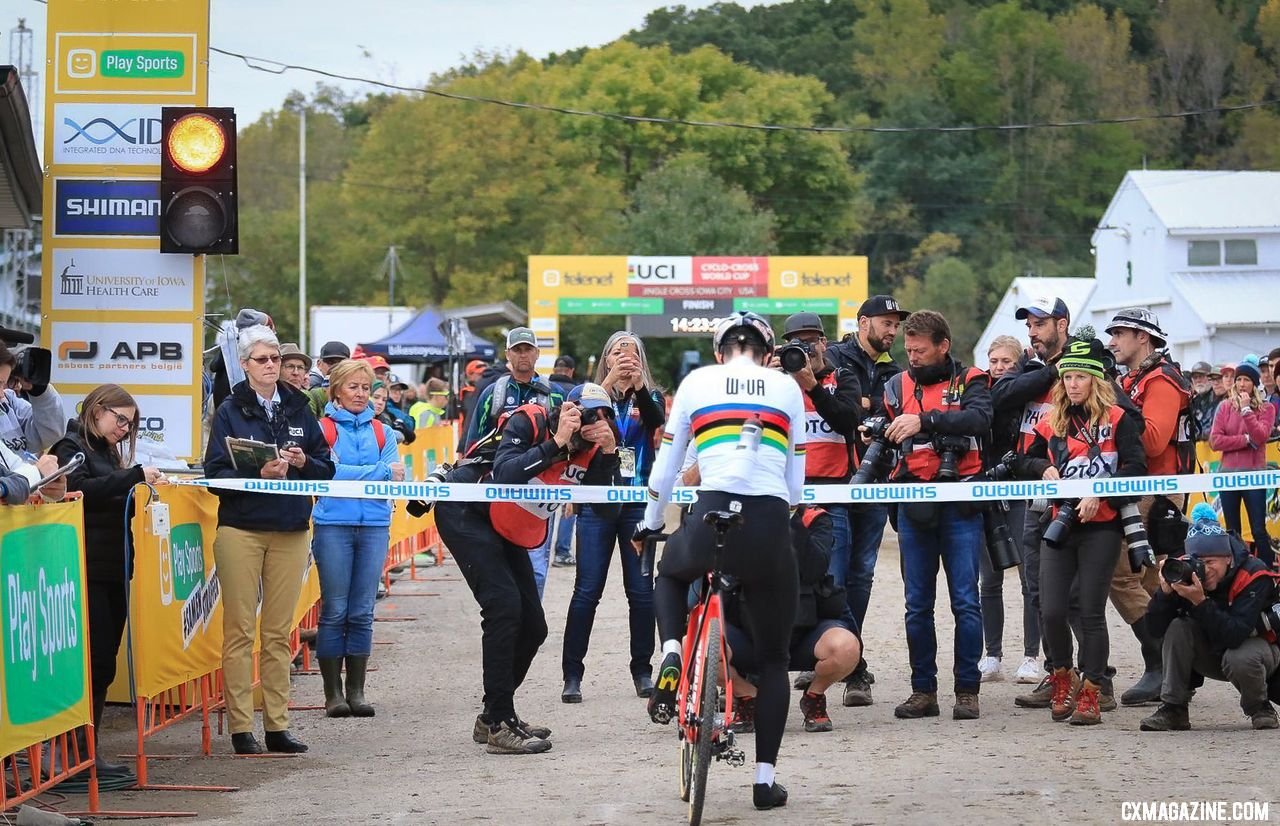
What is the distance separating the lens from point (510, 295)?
7069cm

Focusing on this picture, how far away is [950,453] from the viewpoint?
923 cm

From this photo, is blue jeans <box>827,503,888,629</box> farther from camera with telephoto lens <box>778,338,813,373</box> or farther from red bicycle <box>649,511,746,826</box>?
red bicycle <box>649,511,746,826</box>

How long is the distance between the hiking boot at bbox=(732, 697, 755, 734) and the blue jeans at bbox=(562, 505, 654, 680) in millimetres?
1526

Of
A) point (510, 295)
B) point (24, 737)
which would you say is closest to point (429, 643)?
point (24, 737)

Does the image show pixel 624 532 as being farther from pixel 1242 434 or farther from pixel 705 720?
pixel 1242 434

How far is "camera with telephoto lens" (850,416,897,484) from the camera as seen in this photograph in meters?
9.55

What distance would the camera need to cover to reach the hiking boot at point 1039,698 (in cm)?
976

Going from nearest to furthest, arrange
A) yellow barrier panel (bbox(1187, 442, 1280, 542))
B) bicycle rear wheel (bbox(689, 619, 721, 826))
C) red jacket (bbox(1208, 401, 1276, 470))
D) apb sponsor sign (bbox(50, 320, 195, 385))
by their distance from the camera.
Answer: bicycle rear wheel (bbox(689, 619, 721, 826)), apb sponsor sign (bbox(50, 320, 195, 385)), yellow barrier panel (bbox(1187, 442, 1280, 542)), red jacket (bbox(1208, 401, 1276, 470))

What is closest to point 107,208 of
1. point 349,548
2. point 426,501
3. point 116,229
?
point 116,229

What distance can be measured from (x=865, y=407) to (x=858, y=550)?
0.86 metres

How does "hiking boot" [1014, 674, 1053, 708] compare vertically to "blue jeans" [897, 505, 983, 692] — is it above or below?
below

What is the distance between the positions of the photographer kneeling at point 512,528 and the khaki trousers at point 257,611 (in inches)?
32.6

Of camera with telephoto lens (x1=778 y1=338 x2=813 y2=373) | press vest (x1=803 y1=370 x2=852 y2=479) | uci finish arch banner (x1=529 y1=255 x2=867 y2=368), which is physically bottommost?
press vest (x1=803 y1=370 x2=852 y2=479)

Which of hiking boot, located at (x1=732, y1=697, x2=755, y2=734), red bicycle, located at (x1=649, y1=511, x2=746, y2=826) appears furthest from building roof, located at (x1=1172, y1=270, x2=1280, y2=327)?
red bicycle, located at (x1=649, y1=511, x2=746, y2=826)
